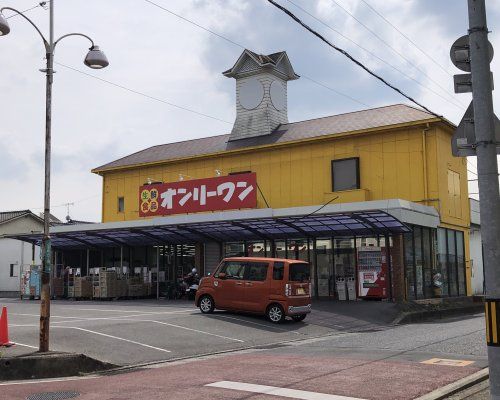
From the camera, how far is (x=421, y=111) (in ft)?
95.5

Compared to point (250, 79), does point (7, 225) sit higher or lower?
lower

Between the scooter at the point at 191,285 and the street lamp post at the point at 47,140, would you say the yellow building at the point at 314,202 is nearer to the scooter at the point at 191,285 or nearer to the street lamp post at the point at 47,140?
the scooter at the point at 191,285

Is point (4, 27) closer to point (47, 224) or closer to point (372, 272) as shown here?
point (47, 224)

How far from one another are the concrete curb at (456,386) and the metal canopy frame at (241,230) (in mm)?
12410

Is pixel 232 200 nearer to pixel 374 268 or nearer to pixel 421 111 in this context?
pixel 374 268

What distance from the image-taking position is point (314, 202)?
1197 inches

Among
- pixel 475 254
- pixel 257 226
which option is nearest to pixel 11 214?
pixel 257 226

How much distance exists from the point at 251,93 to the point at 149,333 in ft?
70.4

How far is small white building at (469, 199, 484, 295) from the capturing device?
36000mm

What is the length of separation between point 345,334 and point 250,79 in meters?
20.3

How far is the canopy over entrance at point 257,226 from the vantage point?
23.6m

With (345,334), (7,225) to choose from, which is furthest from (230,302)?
(7,225)

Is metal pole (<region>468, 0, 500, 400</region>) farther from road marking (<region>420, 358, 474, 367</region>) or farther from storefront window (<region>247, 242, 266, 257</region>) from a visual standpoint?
storefront window (<region>247, 242, 266, 257</region>)

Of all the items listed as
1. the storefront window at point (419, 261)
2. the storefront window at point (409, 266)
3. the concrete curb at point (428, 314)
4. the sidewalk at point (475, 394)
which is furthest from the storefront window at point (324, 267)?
the sidewalk at point (475, 394)
